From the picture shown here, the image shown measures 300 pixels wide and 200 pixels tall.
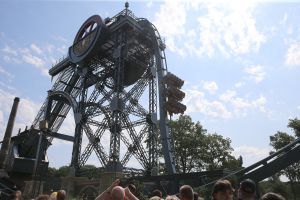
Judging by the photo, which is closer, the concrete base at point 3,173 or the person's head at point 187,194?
the person's head at point 187,194

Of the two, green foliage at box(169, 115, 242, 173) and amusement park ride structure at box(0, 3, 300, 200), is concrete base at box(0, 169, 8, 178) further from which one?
green foliage at box(169, 115, 242, 173)

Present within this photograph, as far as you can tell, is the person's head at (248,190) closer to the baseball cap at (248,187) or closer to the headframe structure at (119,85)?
the baseball cap at (248,187)

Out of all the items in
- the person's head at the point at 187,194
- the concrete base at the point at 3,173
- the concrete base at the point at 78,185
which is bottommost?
the person's head at the point at 187,194

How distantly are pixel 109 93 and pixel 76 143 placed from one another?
668 cm

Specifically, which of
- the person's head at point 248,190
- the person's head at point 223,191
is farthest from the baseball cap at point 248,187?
the person's head at point 223,191

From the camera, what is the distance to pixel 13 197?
20.0 feet

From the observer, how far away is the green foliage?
46.2 metres

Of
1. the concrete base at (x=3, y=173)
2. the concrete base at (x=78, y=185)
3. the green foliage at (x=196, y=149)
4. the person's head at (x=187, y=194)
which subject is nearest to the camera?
the person's head at (x=187, y=194)

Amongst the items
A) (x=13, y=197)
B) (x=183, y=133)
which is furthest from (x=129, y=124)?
(x=13, y=197)

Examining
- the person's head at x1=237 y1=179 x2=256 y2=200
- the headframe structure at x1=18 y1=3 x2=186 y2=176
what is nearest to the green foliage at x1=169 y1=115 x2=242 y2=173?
the headframe structure at x1=18 y1=3 x2=186 y2=176

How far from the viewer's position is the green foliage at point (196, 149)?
46.2 m

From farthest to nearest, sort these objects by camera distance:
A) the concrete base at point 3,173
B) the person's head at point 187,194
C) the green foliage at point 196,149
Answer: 1. the green foliage at point 196,149
2. the concrete base at point 3,173
3. the person's head at point 187,194

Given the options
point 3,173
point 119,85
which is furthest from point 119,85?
point 3,173

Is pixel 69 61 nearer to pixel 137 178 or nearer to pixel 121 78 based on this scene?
pixel 121 78
